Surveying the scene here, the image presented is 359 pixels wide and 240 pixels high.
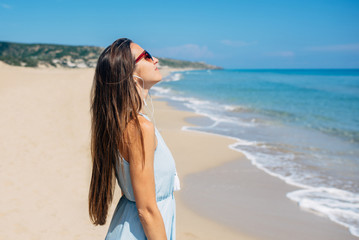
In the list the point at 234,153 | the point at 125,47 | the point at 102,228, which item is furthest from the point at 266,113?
the point at 125,47

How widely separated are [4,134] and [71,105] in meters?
5.07

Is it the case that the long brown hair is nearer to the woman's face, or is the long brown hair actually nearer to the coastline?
the woman's face

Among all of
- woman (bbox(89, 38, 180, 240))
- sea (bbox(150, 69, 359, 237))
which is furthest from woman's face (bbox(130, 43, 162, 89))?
sea (bbox(150, 69, 359, 237))

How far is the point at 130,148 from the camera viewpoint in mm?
1320

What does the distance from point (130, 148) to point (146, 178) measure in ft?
0.50

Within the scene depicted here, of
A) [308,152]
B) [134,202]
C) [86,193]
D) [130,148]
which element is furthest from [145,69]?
[308,152]

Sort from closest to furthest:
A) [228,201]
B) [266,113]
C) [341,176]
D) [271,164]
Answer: [228,201] < [341,176] < [271,164] < [266,113]

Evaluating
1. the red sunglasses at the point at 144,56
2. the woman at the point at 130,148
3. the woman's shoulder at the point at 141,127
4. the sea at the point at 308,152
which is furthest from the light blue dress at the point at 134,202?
the sea at the point at 308,152

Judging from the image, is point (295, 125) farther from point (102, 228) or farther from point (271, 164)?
point (102, 228)

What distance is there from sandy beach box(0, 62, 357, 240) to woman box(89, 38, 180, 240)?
8.16 ft

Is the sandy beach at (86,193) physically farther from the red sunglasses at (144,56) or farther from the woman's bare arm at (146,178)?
the red sunglasses at (144,56)

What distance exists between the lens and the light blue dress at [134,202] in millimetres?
1438

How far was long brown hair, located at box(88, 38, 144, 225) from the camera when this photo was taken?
4.47 feet

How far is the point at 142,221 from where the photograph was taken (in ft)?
4.61
